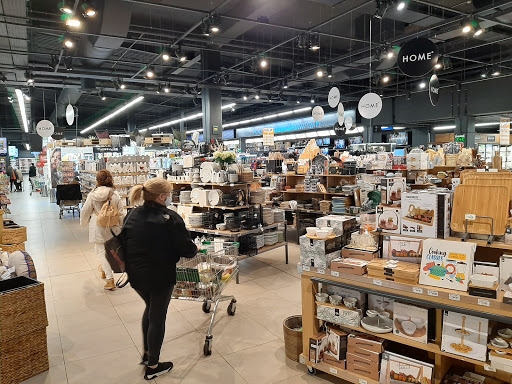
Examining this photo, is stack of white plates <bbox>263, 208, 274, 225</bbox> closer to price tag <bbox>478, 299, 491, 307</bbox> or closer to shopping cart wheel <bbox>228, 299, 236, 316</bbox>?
shopping cart wheel <bbox>228, 299, 236, 316</bbox>

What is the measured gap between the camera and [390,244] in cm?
298

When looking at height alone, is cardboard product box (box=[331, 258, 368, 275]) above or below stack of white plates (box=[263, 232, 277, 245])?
above

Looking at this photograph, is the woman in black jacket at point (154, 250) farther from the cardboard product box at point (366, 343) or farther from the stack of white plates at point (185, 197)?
the stack of white plates at point (185, 197)

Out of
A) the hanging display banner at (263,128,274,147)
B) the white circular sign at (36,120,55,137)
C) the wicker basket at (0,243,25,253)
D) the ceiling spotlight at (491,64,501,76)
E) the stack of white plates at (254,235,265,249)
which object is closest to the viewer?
the wicker basket at (0,243,25,253)

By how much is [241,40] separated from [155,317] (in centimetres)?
978

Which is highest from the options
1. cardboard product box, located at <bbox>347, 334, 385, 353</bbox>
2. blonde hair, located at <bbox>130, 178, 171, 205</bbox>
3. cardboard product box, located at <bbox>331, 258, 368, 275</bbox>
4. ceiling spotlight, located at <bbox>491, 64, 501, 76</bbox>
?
ceiling spotlight, located at <bbox>491, 64, 501, 76</bbox>

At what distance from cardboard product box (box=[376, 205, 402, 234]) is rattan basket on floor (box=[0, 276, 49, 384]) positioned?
3.02 m

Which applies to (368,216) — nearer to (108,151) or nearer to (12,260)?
(12,260)

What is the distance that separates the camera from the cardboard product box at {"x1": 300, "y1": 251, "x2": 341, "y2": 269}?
120 inches

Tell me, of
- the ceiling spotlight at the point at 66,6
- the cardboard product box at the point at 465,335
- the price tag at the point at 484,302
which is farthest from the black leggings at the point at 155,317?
the ceiling spotlight at the point at 66,6

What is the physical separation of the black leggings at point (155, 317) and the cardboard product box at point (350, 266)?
1.41 meters

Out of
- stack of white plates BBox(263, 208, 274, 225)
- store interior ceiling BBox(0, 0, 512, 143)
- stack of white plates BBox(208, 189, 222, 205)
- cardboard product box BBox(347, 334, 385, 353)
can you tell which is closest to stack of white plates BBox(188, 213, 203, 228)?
stack of white plates BBox(208, 189, 222, 205)

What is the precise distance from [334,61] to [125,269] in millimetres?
10952

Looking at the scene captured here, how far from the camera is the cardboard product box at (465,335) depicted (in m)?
2.40
